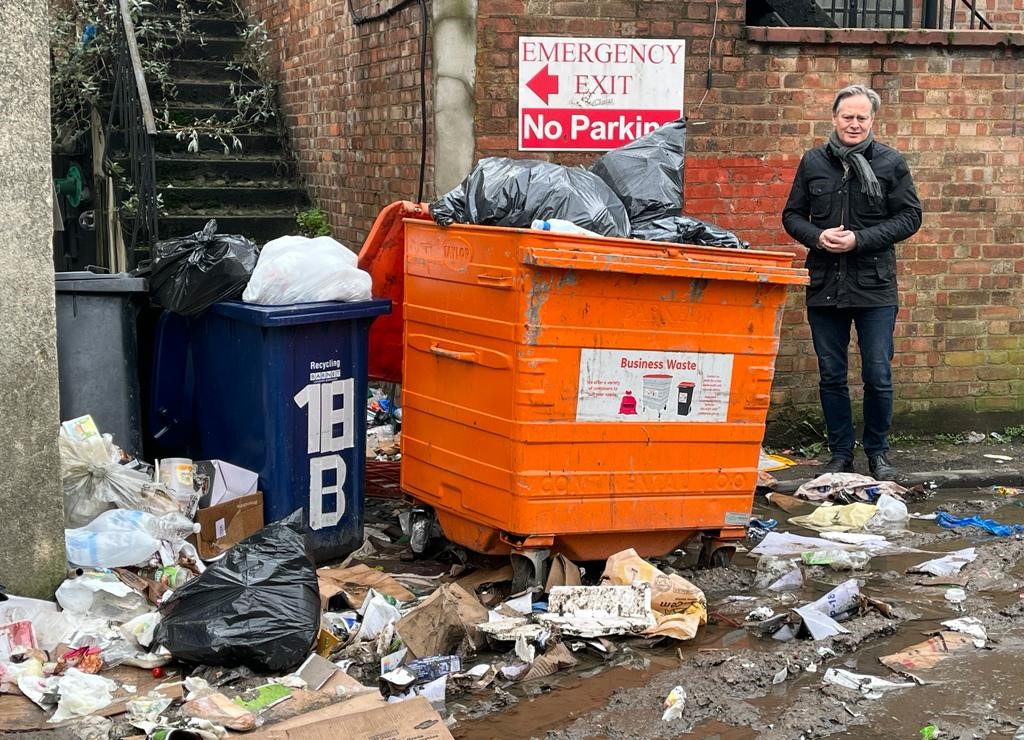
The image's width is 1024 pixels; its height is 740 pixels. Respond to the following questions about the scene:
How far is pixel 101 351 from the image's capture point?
5.53m

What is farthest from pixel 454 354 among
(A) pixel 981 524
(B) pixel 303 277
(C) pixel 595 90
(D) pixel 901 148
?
(D) pixel 901 148

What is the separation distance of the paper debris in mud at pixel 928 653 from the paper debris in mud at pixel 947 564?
0.75 m

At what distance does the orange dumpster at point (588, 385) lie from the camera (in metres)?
4.79

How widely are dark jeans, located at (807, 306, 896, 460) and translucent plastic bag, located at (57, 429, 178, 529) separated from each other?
3.56m

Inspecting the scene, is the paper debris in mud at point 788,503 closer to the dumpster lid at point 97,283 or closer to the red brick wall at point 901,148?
the red brick wall at point 901,148

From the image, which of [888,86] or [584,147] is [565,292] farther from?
[888,86]

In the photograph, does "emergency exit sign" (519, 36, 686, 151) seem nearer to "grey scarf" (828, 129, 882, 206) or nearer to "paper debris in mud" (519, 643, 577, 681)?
"grey scarf" (828, 129, 882, 206)

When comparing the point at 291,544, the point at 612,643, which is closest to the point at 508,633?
the point at 612,643

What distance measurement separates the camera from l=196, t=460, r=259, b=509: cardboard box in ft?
17.5

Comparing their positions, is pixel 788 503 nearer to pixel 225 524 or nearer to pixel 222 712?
pixel 225 524

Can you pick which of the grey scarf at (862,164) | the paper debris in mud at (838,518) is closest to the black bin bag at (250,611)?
the paper debris in mud at (838,518)

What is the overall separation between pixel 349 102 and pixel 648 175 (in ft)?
12.9

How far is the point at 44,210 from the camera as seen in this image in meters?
4.38

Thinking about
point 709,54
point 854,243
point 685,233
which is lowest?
point 854,243
